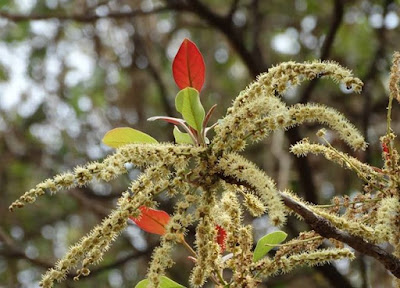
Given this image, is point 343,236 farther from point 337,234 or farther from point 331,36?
point 331,36

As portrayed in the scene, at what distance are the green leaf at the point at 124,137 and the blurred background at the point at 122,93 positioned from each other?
262 cm

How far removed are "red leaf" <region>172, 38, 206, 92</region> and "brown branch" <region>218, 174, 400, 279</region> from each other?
0.35 meters

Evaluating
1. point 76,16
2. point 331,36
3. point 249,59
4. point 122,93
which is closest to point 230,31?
point 249,59

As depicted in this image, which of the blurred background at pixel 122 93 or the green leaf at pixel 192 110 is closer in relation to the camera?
the green leaf at pixel 192 110

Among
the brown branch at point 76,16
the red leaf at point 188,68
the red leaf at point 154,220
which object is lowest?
the red leaf at point 154,220

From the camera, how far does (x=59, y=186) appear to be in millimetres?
1120

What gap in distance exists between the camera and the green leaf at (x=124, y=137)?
135 cm

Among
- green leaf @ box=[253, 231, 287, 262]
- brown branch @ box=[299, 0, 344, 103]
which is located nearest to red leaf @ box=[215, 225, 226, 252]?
green leaf @ box=[253, 231, 287, 262]

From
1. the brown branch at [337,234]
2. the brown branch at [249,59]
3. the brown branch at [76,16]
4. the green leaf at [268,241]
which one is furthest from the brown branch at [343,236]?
the brown branch at [76,16]

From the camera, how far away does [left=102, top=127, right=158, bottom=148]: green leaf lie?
4.43ft

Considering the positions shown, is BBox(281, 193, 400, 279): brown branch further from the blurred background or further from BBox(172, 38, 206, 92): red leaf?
the blurred background

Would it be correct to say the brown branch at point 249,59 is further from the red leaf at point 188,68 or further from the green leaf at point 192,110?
the green leaf at point 192,110

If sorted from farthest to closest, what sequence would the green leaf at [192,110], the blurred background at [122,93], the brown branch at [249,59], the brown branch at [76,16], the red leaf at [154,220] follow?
the blurred background at [122,93] → the brown branch at [76,16] → the brown branch at [249,59] → the red leaf at [154,220] → the green leaf at [192,110]

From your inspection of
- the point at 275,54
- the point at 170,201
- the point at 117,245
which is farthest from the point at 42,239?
the point at 275,54
